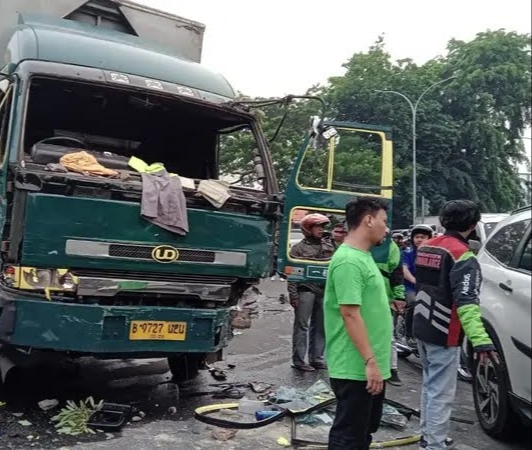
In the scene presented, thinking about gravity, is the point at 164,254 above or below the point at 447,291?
above

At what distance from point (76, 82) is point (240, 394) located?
2869 mm

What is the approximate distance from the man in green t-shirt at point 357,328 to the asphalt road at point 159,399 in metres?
1.31

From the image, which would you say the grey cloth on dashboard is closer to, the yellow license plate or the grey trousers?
the yellow license plate

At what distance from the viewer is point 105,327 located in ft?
15.0

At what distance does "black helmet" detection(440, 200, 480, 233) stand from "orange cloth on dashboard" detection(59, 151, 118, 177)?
2.30 m

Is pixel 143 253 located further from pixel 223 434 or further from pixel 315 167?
pixel 315 167

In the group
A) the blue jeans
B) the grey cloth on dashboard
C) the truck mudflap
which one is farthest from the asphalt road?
the grey cloth on dashboard

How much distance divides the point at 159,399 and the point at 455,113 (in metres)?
26.0

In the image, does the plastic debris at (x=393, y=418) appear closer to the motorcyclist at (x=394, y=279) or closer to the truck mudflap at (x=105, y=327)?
the motorcyclist at (x=394, y=279)

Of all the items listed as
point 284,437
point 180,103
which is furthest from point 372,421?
point 180,103

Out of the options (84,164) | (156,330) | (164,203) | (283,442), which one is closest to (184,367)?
(156,330)

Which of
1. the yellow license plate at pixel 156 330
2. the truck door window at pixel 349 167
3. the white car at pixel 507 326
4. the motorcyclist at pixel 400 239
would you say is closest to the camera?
the white car at pixel 507 326

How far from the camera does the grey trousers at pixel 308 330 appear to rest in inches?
261

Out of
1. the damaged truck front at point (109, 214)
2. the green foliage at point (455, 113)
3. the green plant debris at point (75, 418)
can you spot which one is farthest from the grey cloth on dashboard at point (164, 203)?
the green foliage at point (455, 113)
